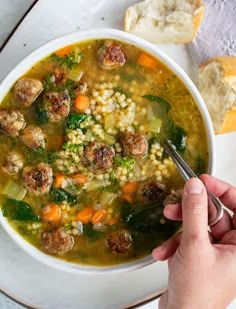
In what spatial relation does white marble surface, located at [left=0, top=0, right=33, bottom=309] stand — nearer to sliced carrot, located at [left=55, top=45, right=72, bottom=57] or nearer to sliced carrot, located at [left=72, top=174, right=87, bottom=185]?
sliced carrot, located at [left=55, top=45, right=72, bottom=57]

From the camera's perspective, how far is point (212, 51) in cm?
393

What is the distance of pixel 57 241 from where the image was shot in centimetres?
342

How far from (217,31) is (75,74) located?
1.09 metres

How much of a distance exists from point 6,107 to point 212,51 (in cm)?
139

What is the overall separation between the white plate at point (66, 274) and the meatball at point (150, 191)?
1.86 feet

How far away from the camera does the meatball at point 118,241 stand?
3.50 meters

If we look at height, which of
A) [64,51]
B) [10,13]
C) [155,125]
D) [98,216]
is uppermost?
[10,13]

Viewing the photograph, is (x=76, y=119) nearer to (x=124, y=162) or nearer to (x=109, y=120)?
(x=109, y=120)

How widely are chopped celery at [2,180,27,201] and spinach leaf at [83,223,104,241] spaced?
0.40m

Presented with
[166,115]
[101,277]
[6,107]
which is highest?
[6,107]

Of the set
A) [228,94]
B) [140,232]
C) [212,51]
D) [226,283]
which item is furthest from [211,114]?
[226,283]

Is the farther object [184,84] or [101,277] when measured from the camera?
[101,277]

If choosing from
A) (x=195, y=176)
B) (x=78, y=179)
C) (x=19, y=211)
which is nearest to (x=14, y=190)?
(x=19, y=211)

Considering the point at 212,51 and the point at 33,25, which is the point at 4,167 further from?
the point at 212,51
